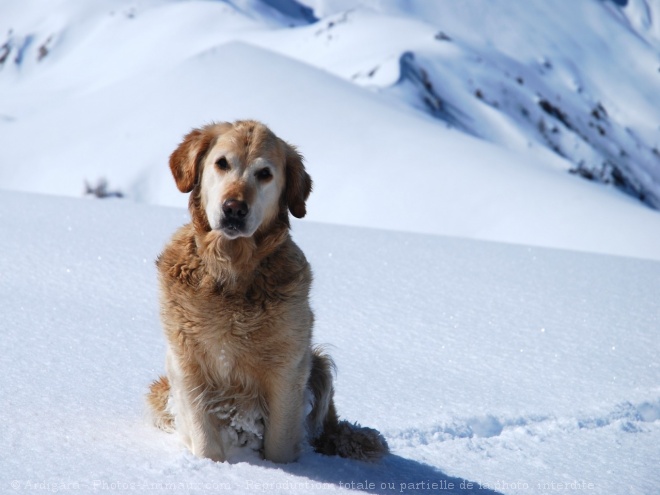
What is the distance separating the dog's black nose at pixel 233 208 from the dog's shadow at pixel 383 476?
3.40 feet

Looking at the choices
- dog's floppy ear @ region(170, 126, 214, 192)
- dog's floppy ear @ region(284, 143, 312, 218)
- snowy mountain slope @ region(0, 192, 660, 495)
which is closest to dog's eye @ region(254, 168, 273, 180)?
dog's floppy ear @ region(284, 143, 312, 218)

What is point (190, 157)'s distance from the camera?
3297 millimetres

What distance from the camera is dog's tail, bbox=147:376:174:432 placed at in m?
3.42

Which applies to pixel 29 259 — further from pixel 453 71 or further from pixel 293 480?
pixel 453 71

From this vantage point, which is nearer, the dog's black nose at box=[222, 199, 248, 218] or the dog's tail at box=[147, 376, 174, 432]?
the dog's black nose at box=[222, 199, 248, 218]

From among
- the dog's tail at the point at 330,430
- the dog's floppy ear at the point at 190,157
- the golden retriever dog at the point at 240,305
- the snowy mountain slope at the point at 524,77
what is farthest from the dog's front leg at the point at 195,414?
the snowy mountain slope at the point at 524,77

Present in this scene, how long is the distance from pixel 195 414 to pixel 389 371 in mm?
1546

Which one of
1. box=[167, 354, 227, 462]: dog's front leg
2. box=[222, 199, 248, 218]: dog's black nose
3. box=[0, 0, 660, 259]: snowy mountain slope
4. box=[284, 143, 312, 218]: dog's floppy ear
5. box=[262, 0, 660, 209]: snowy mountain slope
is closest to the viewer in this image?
box=[222, 199, 248, 218]: dog's black nose

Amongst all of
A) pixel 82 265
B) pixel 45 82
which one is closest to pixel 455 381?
pixel 82 265

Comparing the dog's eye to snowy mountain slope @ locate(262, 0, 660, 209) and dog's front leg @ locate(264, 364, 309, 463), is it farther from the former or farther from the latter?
snowy mountain slope @ locate(262, 0, 660, 209)

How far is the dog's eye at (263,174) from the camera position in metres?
3.15

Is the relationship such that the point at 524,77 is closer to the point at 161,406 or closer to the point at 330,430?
the point at 330,430

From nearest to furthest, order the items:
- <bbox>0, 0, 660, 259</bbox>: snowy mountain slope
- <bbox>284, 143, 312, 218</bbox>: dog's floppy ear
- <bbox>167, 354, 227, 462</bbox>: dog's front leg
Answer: <bbox>167, 354, 227, 462</bbox>: dog's front leg, <bbox>284, 143, 312, 218</bbox>: dog's floppy ear, <bbox>0, 0, 660, 259</bbox>: snowy mountain slope

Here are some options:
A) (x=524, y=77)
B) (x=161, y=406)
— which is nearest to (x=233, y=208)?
(x=161, y=406)
